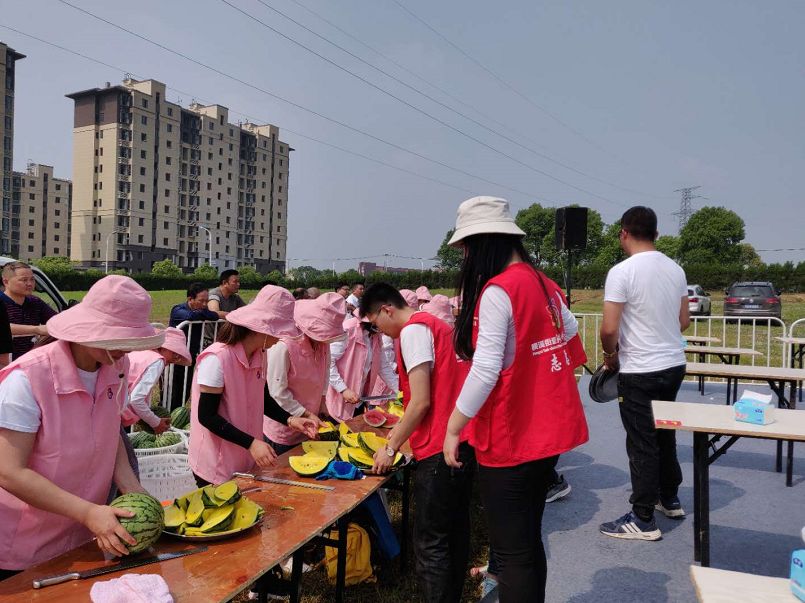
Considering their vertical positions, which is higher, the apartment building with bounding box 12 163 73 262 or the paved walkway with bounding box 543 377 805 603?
the apartment building with bounding box 12 163 73 262

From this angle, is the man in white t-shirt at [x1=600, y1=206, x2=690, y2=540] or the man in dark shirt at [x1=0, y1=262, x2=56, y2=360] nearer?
the man in white t-shirt at [x1=600, y1=206, x2=690, y2=540]

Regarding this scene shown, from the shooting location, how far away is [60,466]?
1.80 metres

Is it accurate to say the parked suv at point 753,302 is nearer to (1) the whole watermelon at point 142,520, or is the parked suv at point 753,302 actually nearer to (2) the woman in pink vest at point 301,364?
(2) the woman in pink vest at point 301,364

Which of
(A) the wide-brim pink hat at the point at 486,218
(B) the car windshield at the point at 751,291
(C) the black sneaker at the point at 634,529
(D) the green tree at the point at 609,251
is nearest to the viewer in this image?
(A) the wide-brim pink hat at the point at 486,218

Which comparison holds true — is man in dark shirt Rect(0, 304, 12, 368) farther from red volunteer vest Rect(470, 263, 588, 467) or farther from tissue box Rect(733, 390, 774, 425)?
tissue box Rect(733, 390, 774, 425)

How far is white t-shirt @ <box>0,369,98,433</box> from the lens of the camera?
164cm

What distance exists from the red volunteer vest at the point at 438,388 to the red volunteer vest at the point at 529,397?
40 cm

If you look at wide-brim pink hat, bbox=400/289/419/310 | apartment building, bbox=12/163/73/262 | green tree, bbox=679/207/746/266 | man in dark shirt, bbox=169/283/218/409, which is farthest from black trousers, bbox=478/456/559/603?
apartment building, bbox=12/163/73/262

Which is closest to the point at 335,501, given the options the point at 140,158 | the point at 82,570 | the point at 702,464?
the point at 82,570

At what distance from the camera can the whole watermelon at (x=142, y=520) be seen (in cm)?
174

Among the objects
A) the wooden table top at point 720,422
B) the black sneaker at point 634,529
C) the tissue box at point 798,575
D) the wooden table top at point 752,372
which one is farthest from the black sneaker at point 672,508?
the tissue box at point 798,575

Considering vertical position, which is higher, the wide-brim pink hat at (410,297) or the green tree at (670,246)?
the green tree at (670,246)

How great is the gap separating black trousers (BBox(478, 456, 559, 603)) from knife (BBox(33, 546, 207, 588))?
3.35 feet

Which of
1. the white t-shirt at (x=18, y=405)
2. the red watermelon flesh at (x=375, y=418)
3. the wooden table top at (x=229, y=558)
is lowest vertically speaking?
the red watermelon flesh at (x=375, y=418)
